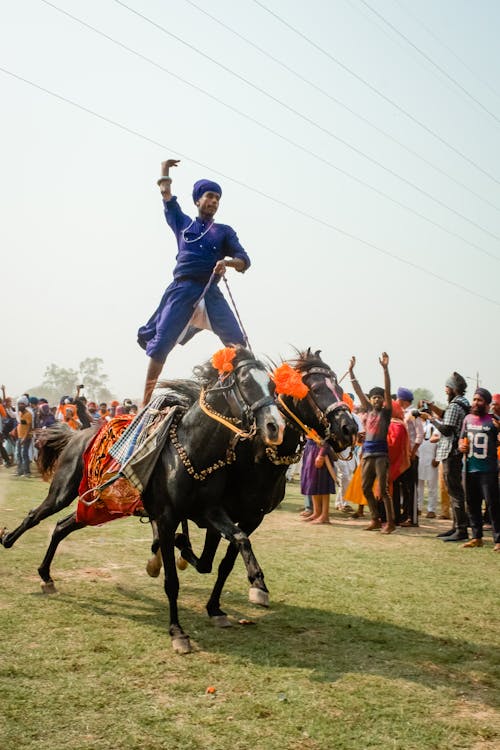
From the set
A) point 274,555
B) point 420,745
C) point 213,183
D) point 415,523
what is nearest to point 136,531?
point 274,555

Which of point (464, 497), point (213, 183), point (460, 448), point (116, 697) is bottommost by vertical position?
point (116, 697)

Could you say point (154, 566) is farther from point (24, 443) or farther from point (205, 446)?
point (24, 443)

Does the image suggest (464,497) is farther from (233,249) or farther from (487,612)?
(233,249)

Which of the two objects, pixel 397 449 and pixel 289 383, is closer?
pixel 289 383

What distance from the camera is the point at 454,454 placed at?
1123 cm

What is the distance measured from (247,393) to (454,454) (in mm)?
6467

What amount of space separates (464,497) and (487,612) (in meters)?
4.64

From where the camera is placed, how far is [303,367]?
6516 mm

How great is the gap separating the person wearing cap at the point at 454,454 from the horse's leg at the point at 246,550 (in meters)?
6.32

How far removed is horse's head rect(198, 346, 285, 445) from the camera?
5465 millimetres

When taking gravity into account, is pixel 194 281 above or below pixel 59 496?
above

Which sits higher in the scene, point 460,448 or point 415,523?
point 460,448

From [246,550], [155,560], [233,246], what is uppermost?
[233,246]

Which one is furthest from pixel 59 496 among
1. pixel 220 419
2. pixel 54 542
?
pixel 220 419
